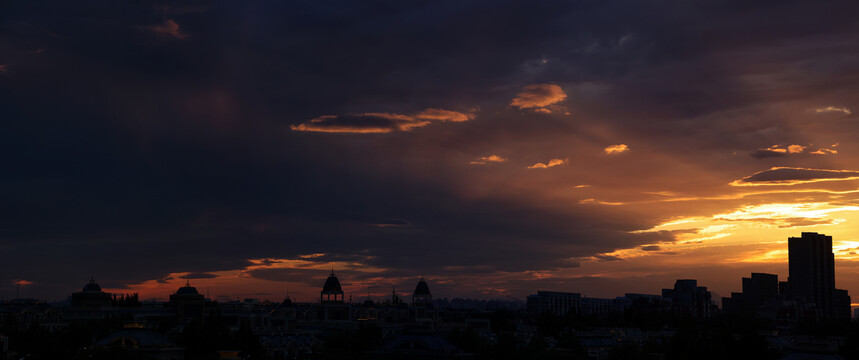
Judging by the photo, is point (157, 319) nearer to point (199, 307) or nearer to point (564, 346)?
point (199, 307)

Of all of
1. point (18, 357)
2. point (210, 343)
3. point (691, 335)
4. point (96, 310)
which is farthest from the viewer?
point (96, 310)

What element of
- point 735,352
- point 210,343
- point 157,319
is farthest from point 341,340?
point 157,319

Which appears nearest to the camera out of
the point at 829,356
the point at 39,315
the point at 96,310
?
the point at 829,356

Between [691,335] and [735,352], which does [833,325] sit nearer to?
[691,335]

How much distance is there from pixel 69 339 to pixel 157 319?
217 feet

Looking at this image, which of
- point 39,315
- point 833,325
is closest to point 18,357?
point 39,315

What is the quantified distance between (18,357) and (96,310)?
88.6m

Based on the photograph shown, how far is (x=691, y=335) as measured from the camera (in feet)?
434

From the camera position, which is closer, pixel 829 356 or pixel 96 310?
pixel 829 356

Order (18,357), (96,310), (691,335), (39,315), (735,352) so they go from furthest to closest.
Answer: (96,310) → (39,315) → (691,335) → (735,352) → (18,357)

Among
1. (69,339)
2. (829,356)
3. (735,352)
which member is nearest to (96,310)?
(69,339)

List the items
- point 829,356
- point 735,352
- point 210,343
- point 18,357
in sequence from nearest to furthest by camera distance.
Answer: point 829,356, point 18,357, point 735,352, point 210,343

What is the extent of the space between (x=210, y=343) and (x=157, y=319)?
75.3 metres

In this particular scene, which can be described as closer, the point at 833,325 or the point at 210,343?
the point at 210,343
